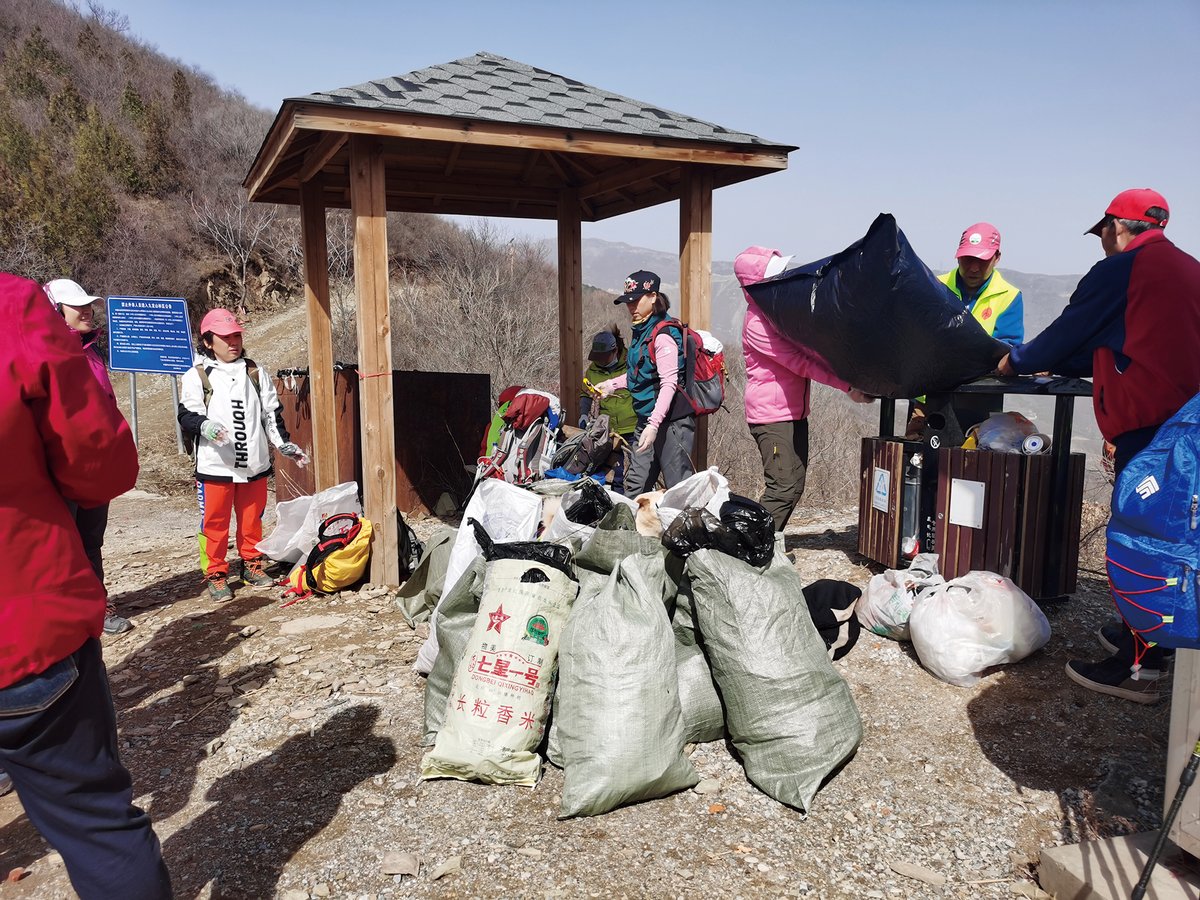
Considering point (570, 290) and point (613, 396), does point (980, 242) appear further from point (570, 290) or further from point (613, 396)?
point (570, 290)

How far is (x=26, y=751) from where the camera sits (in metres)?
1.71

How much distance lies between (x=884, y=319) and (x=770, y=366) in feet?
2.99

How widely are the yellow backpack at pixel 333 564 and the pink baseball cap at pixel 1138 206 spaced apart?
4.25 meters

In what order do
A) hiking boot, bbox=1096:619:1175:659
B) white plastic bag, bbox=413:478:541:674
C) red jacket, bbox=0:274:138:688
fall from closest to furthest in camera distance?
red jacket, bbox=0:274:138:688
hiking boot, bbox=1096:619:1175:659
white plastic bag, bbox=413:478:541:674

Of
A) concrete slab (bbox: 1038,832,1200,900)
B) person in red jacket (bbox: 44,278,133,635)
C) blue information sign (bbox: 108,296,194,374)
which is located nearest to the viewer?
concrete slab (bbox: 1038,832,1200,900)

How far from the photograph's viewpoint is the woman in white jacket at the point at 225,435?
496 centimetres

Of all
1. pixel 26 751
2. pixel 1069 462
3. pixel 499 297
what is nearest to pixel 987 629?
pixel 1069 462

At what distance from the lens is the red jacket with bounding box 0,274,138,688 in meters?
1.66

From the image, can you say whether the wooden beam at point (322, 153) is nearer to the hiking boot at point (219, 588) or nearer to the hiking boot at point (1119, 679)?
the hiking boot at point (219, 588)

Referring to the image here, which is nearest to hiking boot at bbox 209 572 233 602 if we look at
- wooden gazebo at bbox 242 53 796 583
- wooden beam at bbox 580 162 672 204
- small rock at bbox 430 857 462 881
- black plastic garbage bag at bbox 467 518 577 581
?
wooden gazebo at bbox 242 53 796 583

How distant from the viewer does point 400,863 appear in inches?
99.6

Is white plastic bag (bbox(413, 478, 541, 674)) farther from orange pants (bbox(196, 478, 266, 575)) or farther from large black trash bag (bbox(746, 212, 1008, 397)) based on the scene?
orange pants (bbox(196, 478, 266, 575))

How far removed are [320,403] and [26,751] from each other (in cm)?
508

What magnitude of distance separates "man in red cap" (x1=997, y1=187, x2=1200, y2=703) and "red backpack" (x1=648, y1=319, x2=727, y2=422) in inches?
76.9
